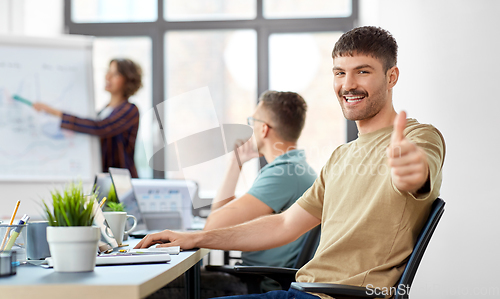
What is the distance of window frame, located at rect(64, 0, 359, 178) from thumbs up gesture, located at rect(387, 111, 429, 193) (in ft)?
9.39

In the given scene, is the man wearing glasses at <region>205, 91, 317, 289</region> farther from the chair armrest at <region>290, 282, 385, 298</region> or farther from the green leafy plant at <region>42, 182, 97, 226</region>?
the green leafy plant at <region>42, 182, 97, 226</region>

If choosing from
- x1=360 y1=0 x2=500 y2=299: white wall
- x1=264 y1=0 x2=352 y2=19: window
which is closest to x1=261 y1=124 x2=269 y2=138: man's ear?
x1=360 y1=0 x2=500 y2=299: white wall

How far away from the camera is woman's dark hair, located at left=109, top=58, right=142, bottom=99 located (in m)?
3.13

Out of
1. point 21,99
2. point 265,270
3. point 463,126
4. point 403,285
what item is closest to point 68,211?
point 403,285

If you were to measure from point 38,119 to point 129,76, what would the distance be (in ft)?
2.14

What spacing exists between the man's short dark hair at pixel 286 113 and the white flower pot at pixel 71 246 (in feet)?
4.75

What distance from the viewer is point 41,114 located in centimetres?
308

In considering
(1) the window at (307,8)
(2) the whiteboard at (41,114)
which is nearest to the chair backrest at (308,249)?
(2) the whiteboard at (41,114)

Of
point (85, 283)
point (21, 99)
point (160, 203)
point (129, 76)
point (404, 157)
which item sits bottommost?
Answer: point (160, 203)

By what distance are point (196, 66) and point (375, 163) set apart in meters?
2.86

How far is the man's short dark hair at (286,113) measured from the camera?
7.10 ft

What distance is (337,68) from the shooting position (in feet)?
4.51

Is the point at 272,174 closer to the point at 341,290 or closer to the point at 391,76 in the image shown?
the point at 391,76

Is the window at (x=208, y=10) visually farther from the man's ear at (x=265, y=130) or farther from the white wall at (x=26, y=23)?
the man's ear at (x=265, y=130)
